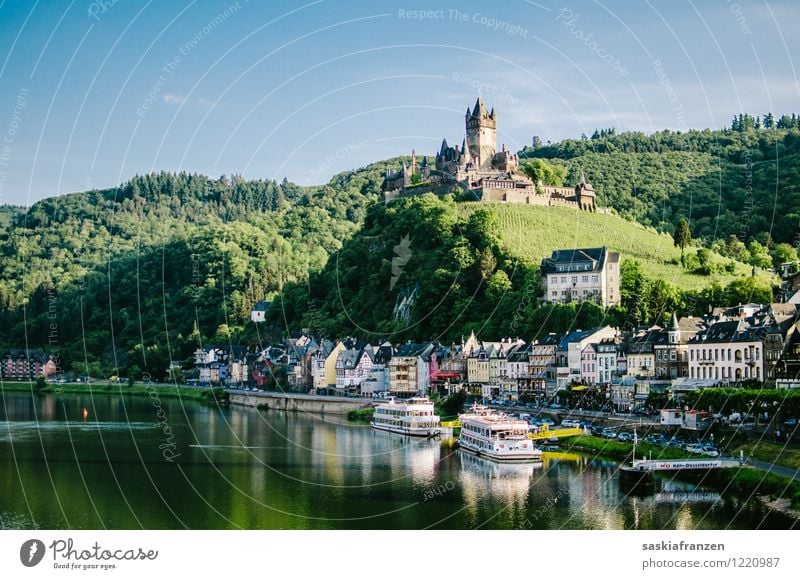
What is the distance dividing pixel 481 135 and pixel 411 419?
51575 millimetres

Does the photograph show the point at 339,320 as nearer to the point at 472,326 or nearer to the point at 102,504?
the point at 472,326

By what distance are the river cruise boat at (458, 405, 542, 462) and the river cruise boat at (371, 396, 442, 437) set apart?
19.2 feet

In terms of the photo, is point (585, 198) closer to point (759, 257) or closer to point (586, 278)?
point (759, 257)

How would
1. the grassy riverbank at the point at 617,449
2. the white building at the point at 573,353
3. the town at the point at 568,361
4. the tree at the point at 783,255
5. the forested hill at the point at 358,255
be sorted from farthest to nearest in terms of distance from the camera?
the tree at the point at 783,255
the forested hill at the point at 358,255
the white building at the point at 573,353
the town at the point at 568,361
the grassy riverbank at the point at 617,449

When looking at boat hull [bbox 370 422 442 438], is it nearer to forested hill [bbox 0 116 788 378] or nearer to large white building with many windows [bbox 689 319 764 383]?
large white building with many windows [bbox 689 319 764 383]

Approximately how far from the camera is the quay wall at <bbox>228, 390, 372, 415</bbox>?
68.1m

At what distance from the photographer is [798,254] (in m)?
81.9

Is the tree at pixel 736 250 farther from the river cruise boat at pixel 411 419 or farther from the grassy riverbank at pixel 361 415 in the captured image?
the river cruise boat at pixel 411 419

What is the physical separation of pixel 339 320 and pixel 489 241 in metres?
15.2

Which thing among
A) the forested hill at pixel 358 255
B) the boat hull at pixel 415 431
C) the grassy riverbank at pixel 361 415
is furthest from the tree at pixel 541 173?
the boat hull at pixel 415 431

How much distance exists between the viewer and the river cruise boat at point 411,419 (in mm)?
53219

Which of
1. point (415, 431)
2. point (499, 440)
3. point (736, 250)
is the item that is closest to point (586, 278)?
point (415, 431)

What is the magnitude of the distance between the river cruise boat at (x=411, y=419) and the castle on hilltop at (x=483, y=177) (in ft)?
133

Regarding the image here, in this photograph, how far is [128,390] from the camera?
89.1m
